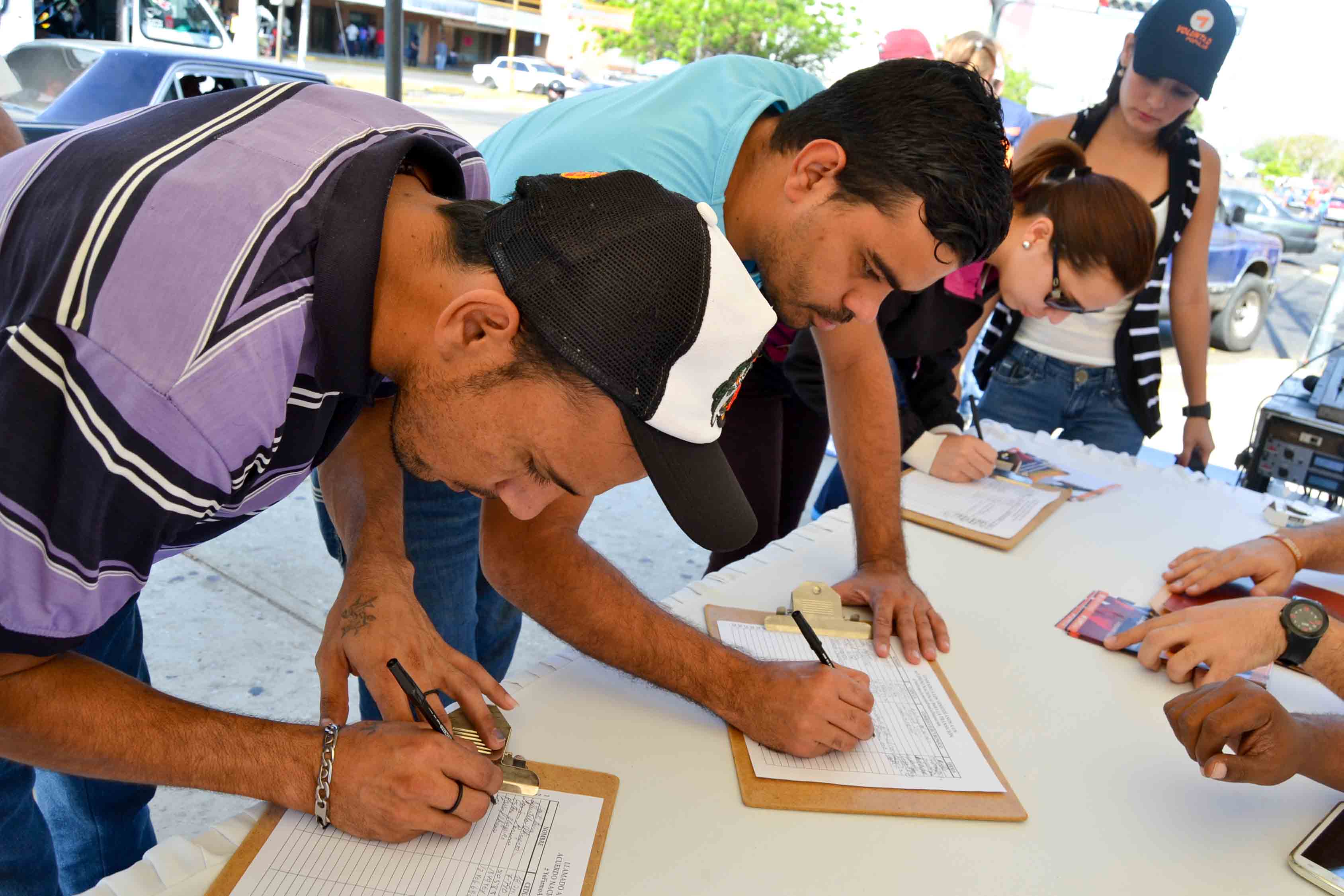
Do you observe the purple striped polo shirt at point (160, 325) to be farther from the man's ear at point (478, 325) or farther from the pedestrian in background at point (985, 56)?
the pedestrian in background at point (985, 56)

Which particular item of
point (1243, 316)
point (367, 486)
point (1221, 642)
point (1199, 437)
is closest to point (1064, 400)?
point (1199, 437)

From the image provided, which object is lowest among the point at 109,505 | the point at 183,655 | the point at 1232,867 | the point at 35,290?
the point at 183,655

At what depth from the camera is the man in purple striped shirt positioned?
2.34 feet

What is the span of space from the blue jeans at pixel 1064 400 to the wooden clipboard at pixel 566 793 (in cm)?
193

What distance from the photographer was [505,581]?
49.8 inches

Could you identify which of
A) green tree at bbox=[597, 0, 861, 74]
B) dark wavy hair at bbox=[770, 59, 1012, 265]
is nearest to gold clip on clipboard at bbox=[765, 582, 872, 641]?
dark wavy hair at bbox=[770, 59, 1012, 265]

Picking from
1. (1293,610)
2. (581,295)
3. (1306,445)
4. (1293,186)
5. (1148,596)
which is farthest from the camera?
(1293,186)

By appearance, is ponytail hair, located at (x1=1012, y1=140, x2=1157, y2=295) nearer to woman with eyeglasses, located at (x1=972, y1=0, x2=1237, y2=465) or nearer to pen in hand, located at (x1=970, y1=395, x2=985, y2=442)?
woman with eyeglasses, located at (x1=972, y1=0, x2=1237, y2=465)

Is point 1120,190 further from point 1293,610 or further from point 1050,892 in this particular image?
point 1050,892

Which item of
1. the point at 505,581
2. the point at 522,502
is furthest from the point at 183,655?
the point at 522,502

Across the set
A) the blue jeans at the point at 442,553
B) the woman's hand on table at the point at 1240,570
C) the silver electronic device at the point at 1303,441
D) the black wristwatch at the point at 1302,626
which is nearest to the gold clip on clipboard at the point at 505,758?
the blue jeans at the point at 442,553

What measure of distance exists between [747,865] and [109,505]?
651 millimetres

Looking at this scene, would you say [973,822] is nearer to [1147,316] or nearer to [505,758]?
[505,758]

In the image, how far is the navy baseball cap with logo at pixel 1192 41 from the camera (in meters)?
→ 2.24
